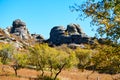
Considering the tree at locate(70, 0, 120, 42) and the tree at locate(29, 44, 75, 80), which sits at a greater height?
the tree at locate(70, 0, 120, 42)

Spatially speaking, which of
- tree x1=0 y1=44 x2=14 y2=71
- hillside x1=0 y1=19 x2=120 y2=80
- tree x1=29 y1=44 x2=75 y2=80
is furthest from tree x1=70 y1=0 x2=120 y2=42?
tree x1=0 y1=44 x2=14 y2=71

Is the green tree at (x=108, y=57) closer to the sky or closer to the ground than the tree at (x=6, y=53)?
closer to the sky

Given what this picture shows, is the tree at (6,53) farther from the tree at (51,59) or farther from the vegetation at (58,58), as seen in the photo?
the tree at (51,59)

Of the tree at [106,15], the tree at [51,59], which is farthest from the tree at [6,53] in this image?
the tree at [106,15]

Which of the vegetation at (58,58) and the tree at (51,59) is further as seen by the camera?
the tree at (51,59)

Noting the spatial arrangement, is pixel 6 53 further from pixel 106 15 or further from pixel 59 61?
pixel 106 15

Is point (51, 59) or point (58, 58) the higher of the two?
point (58, 58)

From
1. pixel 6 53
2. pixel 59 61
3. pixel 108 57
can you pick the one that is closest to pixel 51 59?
pixel 59 61

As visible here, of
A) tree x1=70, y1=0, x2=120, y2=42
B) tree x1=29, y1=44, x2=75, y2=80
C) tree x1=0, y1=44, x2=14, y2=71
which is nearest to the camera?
tree x1=70, y1=0, x2=120, y2=42

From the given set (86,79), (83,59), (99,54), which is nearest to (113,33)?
(99,54)

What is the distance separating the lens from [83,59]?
12025 centimetres

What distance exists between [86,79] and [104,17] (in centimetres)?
6432

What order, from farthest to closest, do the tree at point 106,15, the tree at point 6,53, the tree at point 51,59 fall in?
the tree at point 6,53, the tree at point 51,59, the tree at point 106,15

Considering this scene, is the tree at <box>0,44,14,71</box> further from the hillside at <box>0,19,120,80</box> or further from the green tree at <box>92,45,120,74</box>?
the green tree at <box>92,45,120,74</box>
